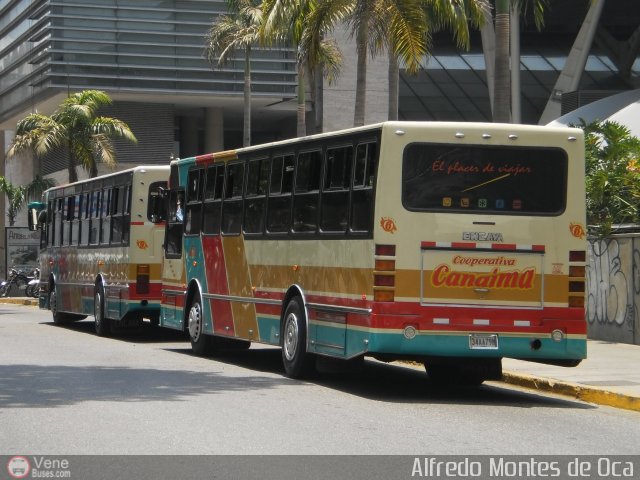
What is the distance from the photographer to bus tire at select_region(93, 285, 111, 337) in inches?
1025

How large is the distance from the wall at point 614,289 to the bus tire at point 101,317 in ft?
30.5

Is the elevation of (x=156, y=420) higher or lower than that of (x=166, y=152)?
lower

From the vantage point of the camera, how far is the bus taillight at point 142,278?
80.0ft

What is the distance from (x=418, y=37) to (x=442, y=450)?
1754 cm

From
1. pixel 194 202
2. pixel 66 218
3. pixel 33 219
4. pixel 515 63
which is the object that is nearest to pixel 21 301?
pixel 33 219

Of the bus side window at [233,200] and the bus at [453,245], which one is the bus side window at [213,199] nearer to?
the bus side window at [233,200]

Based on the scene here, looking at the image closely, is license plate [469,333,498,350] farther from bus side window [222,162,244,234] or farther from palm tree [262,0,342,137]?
palm tree [262,0,342,137]

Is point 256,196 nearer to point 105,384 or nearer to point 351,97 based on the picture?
point 105,384

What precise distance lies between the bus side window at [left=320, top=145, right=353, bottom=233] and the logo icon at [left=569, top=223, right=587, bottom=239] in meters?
2.56

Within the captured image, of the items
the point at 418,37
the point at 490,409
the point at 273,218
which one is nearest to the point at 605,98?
the point at 418,37

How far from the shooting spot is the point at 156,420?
12.2 meters

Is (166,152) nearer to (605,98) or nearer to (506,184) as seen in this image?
(605,98)

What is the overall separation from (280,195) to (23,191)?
4015cm
